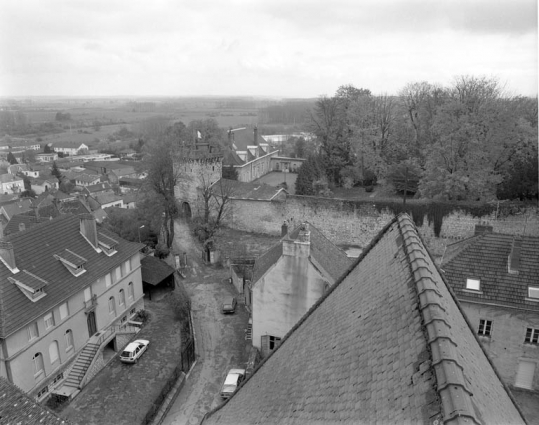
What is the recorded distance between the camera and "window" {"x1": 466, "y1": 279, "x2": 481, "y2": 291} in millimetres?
12508

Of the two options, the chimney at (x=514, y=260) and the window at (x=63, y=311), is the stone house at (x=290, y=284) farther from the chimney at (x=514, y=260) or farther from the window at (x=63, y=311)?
the window at (x=63, y=311)

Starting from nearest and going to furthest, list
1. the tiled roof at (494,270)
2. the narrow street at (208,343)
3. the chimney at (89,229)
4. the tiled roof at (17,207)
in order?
1. the tiled roof at (494,270)
2. the narrow street at (208,343)
3. the chimney at (89,229)
4. the tiled roof at (17,207)

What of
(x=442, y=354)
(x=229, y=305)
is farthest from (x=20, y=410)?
(x=229, y=305)

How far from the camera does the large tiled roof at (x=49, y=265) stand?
1246 cm

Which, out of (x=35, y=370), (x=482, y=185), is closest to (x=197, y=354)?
(x=35, y=370)

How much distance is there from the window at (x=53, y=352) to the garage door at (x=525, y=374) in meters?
15.0

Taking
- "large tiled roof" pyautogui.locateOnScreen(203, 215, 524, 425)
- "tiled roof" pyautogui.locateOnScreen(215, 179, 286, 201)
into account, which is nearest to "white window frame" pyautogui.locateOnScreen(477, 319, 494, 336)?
"large tiled roof" pyautogui.locateOnScreen(203, 215, 524, 425)

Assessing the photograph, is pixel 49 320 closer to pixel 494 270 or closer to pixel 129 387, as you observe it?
pixel 129 387

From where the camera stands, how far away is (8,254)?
13.4m

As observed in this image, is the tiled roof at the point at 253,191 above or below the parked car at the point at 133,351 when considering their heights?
above

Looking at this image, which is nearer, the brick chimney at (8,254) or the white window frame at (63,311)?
the brick chimney at (8,254)

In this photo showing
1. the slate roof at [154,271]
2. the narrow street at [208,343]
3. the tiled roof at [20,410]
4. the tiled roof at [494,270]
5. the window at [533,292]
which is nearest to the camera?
the tiled roof at [20,410]

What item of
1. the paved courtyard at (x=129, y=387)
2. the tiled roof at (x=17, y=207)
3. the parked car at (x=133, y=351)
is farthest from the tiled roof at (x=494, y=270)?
the tiled roof at (x=17, y=207)

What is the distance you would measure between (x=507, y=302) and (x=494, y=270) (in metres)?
1.10
